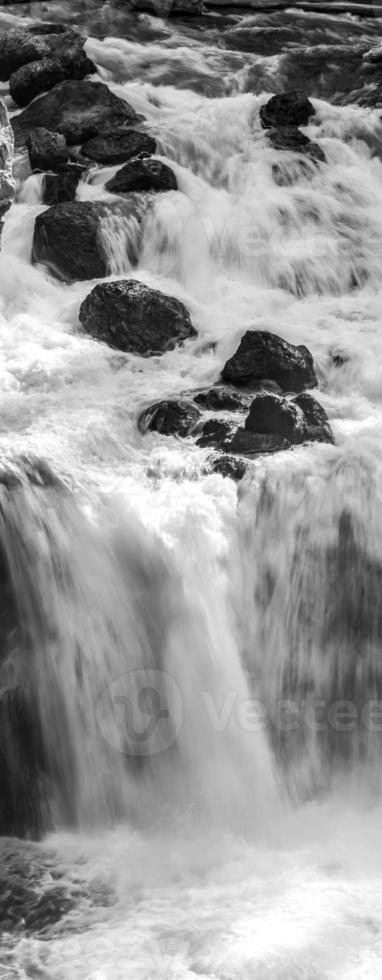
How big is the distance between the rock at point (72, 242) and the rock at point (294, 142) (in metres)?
2.93

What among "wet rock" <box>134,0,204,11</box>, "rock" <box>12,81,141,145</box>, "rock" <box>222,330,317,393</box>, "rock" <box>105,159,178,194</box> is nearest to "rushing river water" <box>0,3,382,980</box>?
"rock" <box>222,330,317,393</box>

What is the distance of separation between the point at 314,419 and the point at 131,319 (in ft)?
6.51

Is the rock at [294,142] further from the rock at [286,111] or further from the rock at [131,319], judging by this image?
the rock at [131,319]

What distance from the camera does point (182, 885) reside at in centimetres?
464

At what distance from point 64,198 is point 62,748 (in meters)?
6.08

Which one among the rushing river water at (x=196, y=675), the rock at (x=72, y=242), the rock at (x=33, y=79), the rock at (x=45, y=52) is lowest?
the rushing river water at (x=196, y=675)

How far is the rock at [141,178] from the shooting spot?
983 centimetres

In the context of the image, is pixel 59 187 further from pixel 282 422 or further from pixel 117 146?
pixel 282 422

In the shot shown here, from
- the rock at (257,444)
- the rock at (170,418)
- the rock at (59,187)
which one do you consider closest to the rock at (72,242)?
the rock at (59,187)

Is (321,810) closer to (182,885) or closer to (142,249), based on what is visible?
(182,885)

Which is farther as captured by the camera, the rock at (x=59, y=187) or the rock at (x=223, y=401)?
the rock at (x=59, y=187)

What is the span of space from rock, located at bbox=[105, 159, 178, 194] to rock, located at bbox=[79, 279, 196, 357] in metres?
2.07

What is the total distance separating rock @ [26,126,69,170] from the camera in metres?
10.1

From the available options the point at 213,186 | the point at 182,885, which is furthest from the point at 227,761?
the point at 213,186
